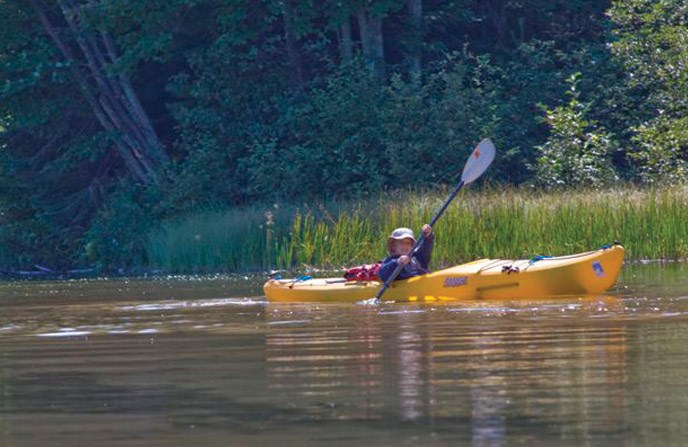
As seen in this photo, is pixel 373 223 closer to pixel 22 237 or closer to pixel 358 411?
pixel 22 237

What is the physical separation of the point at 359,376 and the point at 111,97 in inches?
1048

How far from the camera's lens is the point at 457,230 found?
73.4ft

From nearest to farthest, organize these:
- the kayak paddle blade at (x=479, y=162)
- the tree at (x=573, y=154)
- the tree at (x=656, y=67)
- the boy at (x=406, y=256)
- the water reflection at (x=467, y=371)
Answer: the water reflection at (x=467, y=371) → the boy at (x=406, y=256) → the kayak paddle blade at (x=479, y=162) → the tree at (x=573, y=154) → the tree at (x=656, y=67)

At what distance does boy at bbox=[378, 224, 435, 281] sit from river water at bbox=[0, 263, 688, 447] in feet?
3.61

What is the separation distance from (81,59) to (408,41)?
24.5 feet

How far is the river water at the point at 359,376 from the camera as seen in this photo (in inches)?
269

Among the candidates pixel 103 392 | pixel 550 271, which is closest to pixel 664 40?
pixel 550 271

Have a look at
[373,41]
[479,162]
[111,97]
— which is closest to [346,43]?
[373,41]

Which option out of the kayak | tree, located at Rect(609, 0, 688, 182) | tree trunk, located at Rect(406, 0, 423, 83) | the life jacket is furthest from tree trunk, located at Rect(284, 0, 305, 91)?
the kayak

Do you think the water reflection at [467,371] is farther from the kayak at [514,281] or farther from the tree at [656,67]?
the tree at [656,67]

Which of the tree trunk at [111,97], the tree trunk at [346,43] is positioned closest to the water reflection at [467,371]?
the tree trunk at [346,43]

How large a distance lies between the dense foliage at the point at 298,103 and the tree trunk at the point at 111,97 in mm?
47

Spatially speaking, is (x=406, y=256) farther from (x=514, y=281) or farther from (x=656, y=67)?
(x=656, y=67)

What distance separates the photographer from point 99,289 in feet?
70.4
